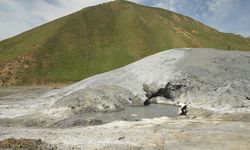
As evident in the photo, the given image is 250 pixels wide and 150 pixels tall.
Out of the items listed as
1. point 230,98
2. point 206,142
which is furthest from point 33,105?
point 206,142

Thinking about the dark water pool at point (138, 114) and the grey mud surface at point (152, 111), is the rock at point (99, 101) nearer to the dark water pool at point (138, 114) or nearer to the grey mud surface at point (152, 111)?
the grey mud surface at point (152, 111)

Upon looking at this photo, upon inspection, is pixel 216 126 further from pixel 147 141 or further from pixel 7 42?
pixel 7 42

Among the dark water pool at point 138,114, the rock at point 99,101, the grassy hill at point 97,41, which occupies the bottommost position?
the dark water pool at point 138,114

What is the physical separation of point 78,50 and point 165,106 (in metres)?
75.5

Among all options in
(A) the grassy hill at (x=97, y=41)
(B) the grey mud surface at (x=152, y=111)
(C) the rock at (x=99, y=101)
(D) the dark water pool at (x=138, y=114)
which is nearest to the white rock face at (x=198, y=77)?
(B) the grey mud surface at (x=152, y=111)

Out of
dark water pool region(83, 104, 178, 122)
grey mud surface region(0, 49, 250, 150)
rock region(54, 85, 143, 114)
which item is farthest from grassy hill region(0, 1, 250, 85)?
dark water pool region(83, 104, 178, 122)

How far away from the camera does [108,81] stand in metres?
59.2

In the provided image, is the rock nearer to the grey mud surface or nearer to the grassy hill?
the grey mud surface

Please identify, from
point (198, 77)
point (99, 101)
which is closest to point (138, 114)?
point (99, 101)

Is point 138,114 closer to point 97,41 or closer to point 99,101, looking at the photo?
point 99,101

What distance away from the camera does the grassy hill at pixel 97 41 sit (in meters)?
108

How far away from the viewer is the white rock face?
4743 cm

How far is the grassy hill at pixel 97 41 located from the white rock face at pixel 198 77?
45832 mm

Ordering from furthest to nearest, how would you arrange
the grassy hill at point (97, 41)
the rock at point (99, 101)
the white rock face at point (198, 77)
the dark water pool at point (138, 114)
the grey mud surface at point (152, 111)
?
the grassy hill at point (97, 41), the white rock face at point (198, 77), the rock at point (99, 101), the dark water pool at point (138, 114), the grey mud surface at point (152, 111)
